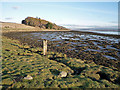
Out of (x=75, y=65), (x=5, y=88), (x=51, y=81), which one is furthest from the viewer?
(x=75, y=65)

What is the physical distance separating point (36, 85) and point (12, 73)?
327 cm

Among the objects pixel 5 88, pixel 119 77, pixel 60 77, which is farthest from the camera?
pixel 119 77

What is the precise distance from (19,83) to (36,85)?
1.43 m

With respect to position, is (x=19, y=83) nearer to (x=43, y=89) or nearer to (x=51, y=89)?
(x=43, y=89)

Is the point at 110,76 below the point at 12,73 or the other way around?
below

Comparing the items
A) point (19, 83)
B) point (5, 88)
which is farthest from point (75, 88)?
point (5, 88)

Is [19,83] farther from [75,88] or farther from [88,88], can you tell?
[88,88]

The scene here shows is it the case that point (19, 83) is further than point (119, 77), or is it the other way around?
point (119, 77)

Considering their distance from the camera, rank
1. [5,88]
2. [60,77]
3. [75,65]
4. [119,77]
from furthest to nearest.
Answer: [75,65] < [119,77] < [60,77] < [5,88]

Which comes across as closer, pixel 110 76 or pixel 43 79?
pixel 43 79

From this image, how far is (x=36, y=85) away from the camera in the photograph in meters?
7.05

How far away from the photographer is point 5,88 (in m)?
6.59

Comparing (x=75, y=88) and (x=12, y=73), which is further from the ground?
(x=12, y=73)

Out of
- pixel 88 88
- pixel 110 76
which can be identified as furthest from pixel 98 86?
pixel 110 76
